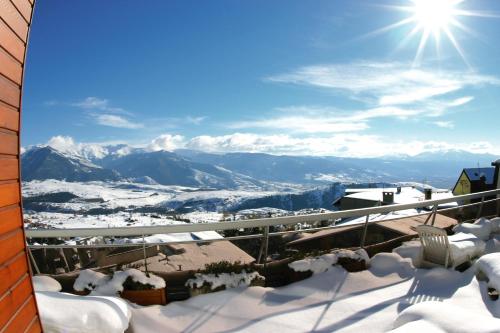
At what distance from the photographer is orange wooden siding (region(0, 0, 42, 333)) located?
231 centimetres

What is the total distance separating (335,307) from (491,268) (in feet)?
7.18

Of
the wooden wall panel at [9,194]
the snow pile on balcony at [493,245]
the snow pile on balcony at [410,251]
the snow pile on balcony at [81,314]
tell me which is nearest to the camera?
the wooden wall panel at [9,194]

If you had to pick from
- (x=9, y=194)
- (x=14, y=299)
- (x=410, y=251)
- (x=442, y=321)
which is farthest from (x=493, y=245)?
(x=9, y=194)

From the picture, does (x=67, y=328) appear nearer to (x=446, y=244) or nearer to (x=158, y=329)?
(x=158, y=329)

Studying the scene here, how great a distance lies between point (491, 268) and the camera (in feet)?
16.5

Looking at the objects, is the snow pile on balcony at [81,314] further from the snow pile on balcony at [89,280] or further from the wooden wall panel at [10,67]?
the wooden wall panel at [10,67]

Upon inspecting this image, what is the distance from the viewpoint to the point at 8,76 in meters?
2.39

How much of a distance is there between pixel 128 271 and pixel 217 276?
3.78ft

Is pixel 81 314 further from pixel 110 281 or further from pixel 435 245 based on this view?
pixel 435 245

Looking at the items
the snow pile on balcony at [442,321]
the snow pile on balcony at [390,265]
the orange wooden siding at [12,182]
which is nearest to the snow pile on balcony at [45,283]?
the orange wooden siding at [12,182]

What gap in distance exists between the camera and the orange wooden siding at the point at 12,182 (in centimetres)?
231

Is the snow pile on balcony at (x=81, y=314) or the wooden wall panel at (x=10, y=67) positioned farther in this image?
the snow pile on balcony at (x=81, y=314)

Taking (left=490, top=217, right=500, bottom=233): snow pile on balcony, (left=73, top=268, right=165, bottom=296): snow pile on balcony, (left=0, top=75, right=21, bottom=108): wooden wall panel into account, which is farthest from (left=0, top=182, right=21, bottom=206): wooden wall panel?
(left=490, top=217, right=500, bottom=233): snow pile on balcony

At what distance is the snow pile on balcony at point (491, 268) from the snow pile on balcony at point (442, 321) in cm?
140
